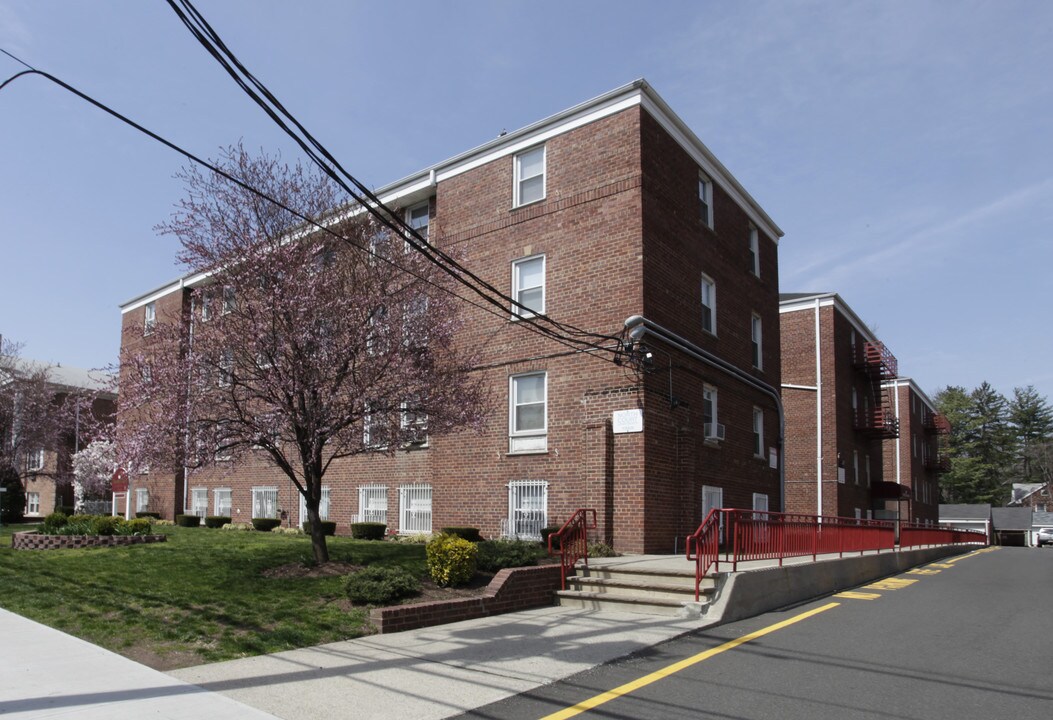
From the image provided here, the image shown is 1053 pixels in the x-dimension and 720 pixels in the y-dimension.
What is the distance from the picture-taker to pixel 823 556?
16234mm

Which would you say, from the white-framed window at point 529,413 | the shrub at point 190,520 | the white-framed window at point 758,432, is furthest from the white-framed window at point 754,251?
the shrub at point 190,520

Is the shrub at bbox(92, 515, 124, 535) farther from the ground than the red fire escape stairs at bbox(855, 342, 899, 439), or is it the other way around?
the red fire escape stairs at bbox(855, 342, 899, 439)

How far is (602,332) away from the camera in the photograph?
711 inches

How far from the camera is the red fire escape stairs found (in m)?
37.1

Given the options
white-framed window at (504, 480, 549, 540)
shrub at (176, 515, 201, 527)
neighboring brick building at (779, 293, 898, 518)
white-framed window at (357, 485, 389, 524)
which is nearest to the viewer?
white-framed window at (504, 480, 549, 540)

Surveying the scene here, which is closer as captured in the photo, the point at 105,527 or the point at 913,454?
the point at 105,527

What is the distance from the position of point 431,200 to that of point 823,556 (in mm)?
13649

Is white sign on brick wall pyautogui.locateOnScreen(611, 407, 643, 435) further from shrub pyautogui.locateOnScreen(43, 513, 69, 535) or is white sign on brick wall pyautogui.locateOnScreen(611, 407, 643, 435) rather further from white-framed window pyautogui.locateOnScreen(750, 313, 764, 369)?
shrub pyautogui.locateOnScreen(43, 513, 69, 535)

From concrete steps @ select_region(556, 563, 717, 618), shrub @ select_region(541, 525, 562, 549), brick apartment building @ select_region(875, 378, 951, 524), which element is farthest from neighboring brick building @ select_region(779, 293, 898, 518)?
concrete steps @ select_region(556, 563, 717, 618)

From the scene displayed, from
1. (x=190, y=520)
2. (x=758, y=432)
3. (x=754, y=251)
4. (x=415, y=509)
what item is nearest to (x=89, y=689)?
(x=415, y=509)

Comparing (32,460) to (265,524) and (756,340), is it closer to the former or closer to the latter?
(265,524)

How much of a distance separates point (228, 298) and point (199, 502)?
20.4 m

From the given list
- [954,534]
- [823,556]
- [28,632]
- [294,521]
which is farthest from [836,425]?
[28,632]

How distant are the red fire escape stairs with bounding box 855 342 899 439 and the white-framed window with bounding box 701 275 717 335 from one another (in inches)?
719
